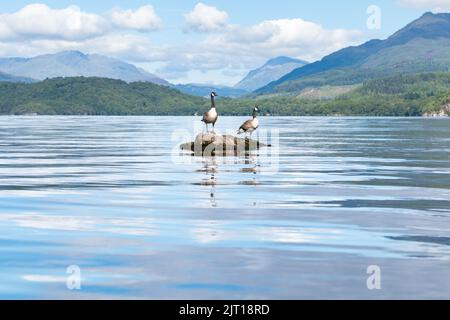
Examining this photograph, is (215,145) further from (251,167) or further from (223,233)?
(223,233)

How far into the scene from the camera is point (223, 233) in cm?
2177

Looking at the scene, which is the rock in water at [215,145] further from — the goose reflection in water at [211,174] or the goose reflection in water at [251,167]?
the goose reflection in water at [211,174]

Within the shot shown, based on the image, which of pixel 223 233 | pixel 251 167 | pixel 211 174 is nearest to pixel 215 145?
pixel 251 167

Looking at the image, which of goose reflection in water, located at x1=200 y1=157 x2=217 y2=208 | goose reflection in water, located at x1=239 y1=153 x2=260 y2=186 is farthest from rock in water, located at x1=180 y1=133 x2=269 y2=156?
goose reflection in water, located at x1=200 y1=157 x2=217 y2=208

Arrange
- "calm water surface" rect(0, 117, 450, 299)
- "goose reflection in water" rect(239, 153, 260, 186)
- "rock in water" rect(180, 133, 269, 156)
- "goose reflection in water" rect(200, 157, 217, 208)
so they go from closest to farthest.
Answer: "calm water surface" rect(0, 117, 450, 299), "goose reflection in water" rect(200, 157, 217, 208), "goose reflection in water" rect(239, 153, 260, 186), "rock in water" rect(180, 133, 269, 156)

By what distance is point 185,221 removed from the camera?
78.8ft

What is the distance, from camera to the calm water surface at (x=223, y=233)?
51.2 feet

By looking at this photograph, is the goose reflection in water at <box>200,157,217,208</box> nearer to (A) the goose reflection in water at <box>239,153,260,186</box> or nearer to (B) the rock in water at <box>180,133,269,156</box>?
(A) the goose reflection in water at <box>239,153,260,186</box>

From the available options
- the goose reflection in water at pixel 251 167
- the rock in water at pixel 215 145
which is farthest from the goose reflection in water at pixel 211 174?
the rock in water at pixel 215 145

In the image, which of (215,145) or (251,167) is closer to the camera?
(251,167)

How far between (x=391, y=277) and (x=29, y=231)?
10.2 metres

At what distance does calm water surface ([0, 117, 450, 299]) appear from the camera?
51.2 feet

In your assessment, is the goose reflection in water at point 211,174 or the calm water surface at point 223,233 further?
the goose reflection in water at point 211,174
